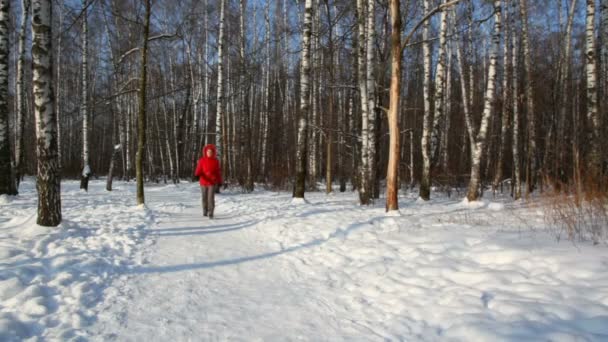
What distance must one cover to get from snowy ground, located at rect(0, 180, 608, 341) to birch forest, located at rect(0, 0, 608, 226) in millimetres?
1813

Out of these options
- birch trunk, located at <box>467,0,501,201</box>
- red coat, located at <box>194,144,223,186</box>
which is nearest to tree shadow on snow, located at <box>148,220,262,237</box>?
red coat, located at <box>194,144,223,186</box>

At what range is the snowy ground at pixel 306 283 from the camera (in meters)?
2.79

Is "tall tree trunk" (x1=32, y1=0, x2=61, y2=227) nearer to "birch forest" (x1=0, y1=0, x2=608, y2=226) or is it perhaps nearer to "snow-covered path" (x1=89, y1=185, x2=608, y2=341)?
"birch forest" (x1=0, y1=0, x2=608, y2=226)

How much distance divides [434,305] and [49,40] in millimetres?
7081

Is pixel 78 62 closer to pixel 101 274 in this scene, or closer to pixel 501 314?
pixel 101 274

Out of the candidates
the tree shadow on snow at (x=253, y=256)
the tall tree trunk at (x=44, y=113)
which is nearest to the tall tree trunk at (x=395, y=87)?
the tree shadow on snow at (x=253, y=256)

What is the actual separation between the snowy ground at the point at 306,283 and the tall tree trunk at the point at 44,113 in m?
0.39

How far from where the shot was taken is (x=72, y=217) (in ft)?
23.3

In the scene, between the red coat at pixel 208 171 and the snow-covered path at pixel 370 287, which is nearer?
the snow-covered path at pixel 370 287

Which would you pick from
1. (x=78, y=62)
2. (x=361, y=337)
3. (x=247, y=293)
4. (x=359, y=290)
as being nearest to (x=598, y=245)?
(x=359, y=290)

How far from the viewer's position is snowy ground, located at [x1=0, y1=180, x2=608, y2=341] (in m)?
2.79

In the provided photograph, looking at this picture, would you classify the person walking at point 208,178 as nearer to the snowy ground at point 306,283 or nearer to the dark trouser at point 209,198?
the dark trouser at point 209,198

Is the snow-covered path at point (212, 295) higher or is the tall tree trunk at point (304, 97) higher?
the tall tree trunk at point (304, 97)

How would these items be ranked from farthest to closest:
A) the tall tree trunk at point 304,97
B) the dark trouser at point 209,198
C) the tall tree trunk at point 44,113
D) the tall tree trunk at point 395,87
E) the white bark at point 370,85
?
1. the tall tree trunk at point 304,97
2. the white bark at point 370,85
3. the dark trouser at point 209,198
4. the tall tree trunk at point 395,87
5. the tall tree trunk at point 44,113
